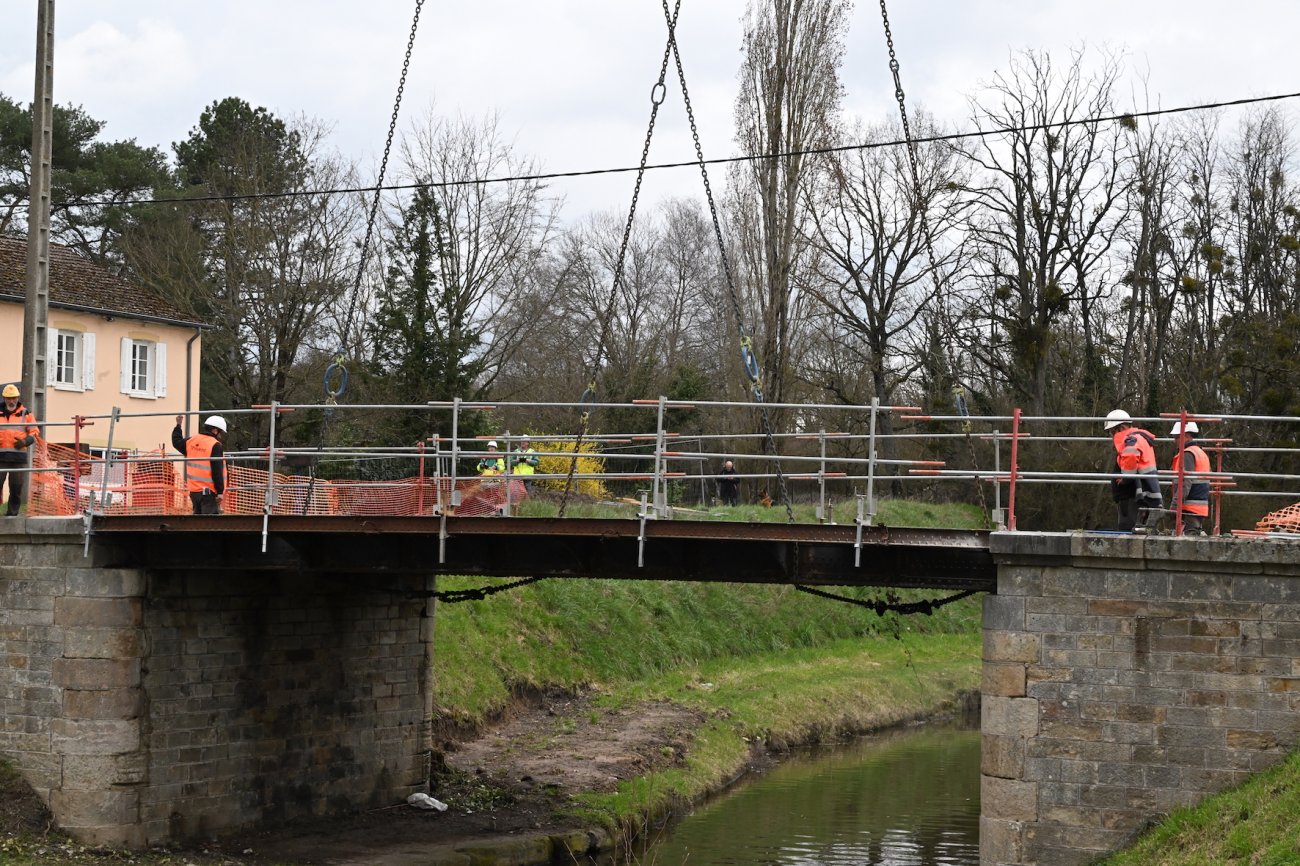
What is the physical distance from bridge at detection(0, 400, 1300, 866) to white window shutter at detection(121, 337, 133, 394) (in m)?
18.0

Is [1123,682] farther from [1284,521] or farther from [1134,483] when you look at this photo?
[1284,521]

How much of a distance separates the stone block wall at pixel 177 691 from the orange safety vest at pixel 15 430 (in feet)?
4.47

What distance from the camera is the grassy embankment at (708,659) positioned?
25.0 metres

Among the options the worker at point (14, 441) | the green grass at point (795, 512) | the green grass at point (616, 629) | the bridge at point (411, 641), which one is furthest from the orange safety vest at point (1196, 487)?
the green grass at point (616, 629)

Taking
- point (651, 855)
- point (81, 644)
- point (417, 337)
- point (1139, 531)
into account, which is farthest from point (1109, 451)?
point (81, 644)

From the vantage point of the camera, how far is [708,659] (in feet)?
108

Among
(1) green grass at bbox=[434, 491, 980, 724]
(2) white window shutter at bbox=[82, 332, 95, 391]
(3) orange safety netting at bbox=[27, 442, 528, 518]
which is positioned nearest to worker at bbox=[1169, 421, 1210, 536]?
(3) orange safety netting at bbox=[27, 442, 528, 518]

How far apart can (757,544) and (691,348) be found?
44.7m

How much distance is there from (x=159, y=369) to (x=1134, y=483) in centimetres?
2904

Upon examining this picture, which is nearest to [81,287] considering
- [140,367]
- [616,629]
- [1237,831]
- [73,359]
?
[73,359]

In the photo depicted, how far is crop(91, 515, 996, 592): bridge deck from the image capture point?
1409 cm

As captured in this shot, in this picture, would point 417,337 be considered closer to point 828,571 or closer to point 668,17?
point 668,17

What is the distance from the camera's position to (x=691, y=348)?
58969mm

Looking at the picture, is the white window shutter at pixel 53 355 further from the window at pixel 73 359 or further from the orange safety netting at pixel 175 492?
the orange safety netting at pixel 175 492
